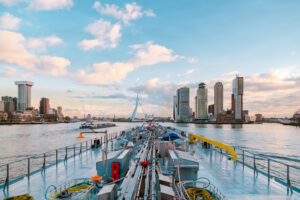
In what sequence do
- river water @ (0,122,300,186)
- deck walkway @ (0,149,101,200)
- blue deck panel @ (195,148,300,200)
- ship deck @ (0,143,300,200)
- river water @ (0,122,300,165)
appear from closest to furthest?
blue deck panel @ (195,148,300,200), ship deck @ (0,143,300,200), deck walkway @ (0,149,101,200), river water @ (0,122,300,186), river water @ (0,122,300,165)

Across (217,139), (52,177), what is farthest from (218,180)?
(217,139)

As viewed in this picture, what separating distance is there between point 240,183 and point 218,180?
1.21 metres

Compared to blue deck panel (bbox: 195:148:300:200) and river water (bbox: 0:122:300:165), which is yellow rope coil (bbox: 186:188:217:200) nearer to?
blue deck panel (bbox: 195:148:300:200)

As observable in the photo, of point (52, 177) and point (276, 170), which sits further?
point (276, 170)

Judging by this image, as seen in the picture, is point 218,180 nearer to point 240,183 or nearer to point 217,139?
point 240,183

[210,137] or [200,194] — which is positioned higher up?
[200,194]

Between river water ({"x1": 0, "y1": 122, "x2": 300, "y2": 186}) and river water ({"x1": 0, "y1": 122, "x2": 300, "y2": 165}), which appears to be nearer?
river water ({"x1": 0, "y1": 122, "x2": 300, "y2": 186})

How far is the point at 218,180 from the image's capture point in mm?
11203

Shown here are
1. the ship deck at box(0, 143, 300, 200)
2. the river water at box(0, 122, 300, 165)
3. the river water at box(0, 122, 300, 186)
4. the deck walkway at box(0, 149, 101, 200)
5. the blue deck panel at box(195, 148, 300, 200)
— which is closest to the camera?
the blue deck panel at box(195, 148, 300, 200)

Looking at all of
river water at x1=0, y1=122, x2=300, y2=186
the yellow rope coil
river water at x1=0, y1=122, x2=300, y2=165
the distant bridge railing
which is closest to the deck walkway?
the yellow rope coil

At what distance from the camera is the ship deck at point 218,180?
9047 mm

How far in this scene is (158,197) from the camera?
598 cm

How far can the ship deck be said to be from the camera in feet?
29.7

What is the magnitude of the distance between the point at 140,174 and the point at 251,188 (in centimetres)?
602
